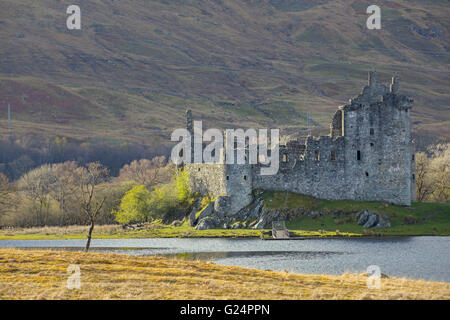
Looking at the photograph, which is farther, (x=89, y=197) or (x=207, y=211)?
(x=207, y=211)

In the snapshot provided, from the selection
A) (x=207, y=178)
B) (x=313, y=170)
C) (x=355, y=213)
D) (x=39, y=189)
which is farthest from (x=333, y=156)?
(x=39, y=189)

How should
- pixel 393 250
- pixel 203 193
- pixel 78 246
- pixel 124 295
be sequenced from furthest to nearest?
pixel 203 193 < pixel 78 246 < pixel 393 250 < pixel 124 295

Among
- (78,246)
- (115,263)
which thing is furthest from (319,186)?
(115,263)

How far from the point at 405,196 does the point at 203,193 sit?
29.2 meters

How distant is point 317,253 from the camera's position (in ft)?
201

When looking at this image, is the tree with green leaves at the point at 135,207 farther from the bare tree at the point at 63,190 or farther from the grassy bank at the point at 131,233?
the bare tree at the point at 63,190

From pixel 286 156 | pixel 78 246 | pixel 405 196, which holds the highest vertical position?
pixel 286 156

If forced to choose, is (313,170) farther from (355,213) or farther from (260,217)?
(260,217)

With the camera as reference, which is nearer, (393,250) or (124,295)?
(124,295)

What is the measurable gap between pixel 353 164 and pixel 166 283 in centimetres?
5891

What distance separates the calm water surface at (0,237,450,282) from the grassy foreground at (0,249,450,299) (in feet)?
41.1

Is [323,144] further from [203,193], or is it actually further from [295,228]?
[203,193]

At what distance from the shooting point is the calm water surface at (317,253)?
50.4m

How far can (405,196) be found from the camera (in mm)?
83812
